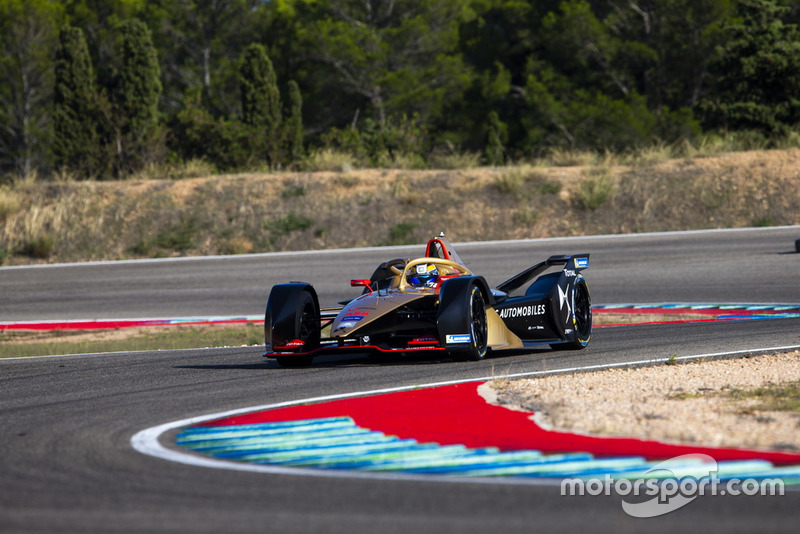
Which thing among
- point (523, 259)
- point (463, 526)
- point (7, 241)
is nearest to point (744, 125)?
point (523, 259)

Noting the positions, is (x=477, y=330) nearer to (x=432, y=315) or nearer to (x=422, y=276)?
(x=432, y=315)

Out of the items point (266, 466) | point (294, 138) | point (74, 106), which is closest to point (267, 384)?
point (266, 466)

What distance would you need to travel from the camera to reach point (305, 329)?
10.3 m

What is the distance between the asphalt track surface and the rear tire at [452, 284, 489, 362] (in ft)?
0.58

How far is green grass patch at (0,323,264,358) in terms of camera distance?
13.8 metres

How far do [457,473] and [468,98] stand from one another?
39.5 m

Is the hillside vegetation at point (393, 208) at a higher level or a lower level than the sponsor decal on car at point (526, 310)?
higher

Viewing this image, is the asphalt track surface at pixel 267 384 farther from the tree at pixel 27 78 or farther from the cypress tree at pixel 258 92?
the tree at pixel 27 78

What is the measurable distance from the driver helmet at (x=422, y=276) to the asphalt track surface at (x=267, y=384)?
916mm

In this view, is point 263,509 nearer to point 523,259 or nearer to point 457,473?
point 457,473
